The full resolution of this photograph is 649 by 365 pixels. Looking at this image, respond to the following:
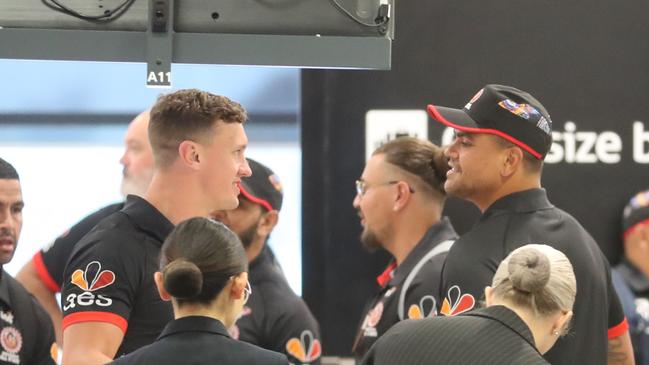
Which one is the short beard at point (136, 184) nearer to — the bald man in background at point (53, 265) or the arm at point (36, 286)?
the bald man in background at point (53, 265)

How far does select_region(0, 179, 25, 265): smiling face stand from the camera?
4070mm

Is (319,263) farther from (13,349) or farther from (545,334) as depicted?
(545,334)

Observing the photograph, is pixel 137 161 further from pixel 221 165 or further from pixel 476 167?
pixel 476 167

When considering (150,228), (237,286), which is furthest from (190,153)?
(237,286)

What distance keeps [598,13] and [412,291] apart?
178 centimetres

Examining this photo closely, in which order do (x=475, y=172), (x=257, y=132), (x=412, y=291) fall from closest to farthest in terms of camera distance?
(x=475, y=172) < (x=412, y=291) < (x=257, y=132)

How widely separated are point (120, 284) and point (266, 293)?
57.2 inches

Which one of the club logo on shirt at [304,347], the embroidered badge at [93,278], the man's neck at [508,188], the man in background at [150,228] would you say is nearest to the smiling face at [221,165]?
the man in background at [150,228]

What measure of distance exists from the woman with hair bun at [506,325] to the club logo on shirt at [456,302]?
1.35ft

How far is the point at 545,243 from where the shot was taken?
3.58m

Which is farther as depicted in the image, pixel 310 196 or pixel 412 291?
pixel 310 196

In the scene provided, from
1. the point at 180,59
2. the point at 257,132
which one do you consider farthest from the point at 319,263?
the point at 180,59

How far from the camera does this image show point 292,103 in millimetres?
6543

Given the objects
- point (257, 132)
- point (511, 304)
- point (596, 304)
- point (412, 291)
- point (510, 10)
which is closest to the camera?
point (511, 304)
